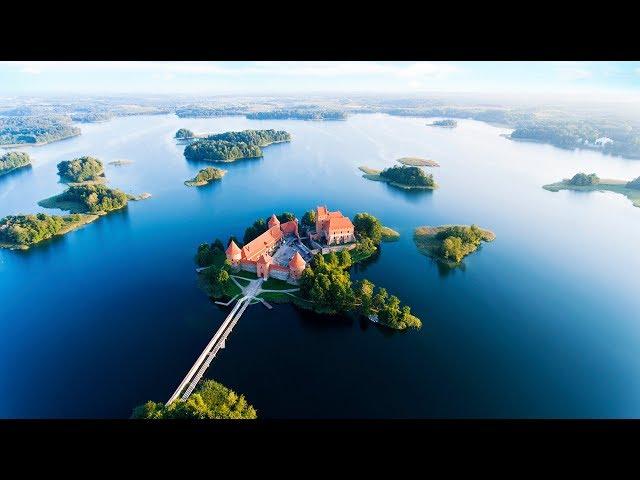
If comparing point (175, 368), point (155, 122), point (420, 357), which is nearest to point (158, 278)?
point (175, 368)

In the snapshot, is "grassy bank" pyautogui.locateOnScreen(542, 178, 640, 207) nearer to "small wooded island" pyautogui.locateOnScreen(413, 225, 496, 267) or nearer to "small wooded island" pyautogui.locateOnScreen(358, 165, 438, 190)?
"small wooded island" pyautogui.locateOnScreen(358, 165, 438, 190)

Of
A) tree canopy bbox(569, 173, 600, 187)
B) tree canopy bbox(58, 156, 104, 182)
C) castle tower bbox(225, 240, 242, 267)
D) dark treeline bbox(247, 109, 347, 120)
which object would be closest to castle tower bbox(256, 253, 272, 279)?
castle tower bbox(225, 240, 242, 267)

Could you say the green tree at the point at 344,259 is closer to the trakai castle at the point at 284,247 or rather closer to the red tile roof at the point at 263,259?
the trakai castle at the point at 284,247

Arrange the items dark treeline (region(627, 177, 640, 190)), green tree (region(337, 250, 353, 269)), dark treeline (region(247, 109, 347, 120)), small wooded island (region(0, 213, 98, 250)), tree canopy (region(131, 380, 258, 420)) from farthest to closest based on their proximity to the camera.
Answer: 1. dark treeline (region(247, 109, 347, 120))
2. dark treeline (region(627, 177, 640, 190))
3. small wooded island (region(0, 213, 98, 250))
4. green tree (region(337, 250, 353, 269))
5. tree canopy (region(131, 380, 258, 420))

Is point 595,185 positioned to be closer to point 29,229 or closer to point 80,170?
point 29,229

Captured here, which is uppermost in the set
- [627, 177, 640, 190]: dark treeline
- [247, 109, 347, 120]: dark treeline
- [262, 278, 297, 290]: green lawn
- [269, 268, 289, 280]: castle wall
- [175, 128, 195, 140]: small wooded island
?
[627, 177, 640, 190]: dark treeline

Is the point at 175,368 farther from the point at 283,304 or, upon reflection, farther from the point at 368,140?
the point at 368,140

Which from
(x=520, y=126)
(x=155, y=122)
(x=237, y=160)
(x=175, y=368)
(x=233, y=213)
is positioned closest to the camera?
(x=175, y=368)

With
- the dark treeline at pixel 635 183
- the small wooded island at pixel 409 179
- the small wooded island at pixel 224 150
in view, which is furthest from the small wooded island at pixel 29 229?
the dark treeline at pixel 635 183
